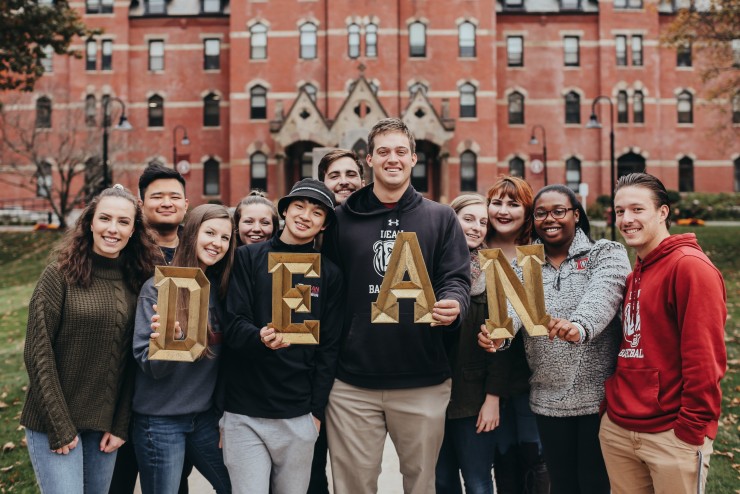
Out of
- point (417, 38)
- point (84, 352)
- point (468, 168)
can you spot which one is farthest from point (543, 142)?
point (84, 352)

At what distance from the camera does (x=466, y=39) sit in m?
33.5

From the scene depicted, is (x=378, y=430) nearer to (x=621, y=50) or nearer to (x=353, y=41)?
(x=353, y=41)

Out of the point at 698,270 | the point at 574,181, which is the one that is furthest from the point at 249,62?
the point at 698,270

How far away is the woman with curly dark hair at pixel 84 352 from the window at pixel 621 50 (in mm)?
38032

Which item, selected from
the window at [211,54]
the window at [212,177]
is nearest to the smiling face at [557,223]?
the window at [212,177]

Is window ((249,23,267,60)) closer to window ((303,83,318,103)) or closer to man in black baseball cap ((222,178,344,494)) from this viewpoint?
window ((303,83,318,103))

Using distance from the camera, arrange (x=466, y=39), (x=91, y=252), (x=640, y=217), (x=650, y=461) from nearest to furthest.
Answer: (x=650, y=461), (x=640, y=217), (x=91, y=252), (x=466, y=39)

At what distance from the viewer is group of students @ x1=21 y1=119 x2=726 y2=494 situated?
134 inches

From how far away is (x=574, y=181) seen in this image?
3597 centimetres

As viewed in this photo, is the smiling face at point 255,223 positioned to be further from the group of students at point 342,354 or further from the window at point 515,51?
the window at point 515,51

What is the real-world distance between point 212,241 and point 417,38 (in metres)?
32.2

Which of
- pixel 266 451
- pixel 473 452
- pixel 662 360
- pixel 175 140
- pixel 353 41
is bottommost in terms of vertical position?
pixel 473 452

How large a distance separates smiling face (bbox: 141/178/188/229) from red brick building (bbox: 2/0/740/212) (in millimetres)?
28537

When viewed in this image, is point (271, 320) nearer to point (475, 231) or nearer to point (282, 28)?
point (475, 231)
